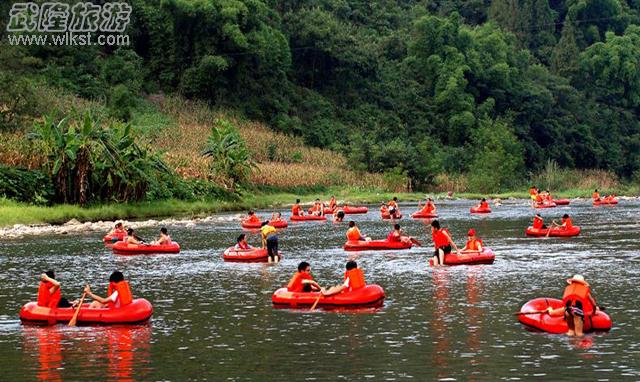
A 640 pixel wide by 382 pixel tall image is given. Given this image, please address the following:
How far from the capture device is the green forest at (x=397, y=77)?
3590 inches

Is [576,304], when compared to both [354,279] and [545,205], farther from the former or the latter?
[545,205]

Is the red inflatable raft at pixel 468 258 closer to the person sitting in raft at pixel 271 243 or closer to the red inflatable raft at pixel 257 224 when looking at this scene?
the person sitting in raft at pixel 271 243

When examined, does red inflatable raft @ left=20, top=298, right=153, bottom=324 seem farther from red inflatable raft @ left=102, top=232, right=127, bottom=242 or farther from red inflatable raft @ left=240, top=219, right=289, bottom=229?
red inflatable raft @ left=240, top=219, right=289, bottom=229

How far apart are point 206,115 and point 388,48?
3680 cm

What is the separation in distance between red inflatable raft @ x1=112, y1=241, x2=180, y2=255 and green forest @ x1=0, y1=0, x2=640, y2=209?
28904mm

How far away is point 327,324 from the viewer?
916 inches

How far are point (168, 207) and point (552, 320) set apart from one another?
42945 mm

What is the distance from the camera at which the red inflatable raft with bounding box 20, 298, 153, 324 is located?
23.3 meters

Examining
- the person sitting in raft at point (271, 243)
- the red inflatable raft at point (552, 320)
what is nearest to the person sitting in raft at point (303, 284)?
the red inflatable raft at point (552, 320)

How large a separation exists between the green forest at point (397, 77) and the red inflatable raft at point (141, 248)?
28.9 meters

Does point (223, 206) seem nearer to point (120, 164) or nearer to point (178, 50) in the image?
point (120, 164)

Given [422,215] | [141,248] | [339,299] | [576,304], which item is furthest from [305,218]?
[576,304]

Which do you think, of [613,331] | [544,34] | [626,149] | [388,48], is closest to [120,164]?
[613,331]

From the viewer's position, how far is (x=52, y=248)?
134ft
